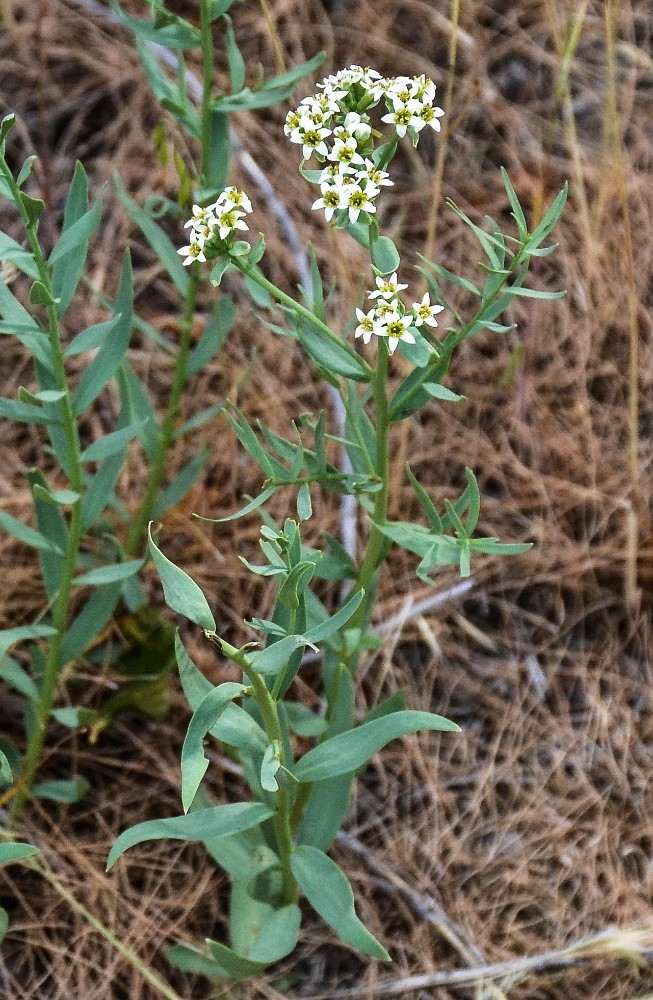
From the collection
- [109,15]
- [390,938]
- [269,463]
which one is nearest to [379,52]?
[109,15]

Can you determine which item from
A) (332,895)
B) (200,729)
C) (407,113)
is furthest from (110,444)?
(332,895)

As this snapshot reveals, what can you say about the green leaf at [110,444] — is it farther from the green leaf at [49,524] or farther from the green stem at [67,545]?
the green leaf at [49,524]

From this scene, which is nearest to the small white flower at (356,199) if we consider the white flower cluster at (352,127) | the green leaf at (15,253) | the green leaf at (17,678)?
the white flower cluster at (352,127)

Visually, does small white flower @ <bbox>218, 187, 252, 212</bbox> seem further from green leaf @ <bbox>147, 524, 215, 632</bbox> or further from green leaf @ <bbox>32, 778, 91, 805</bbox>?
green leaf @ <bbox>32, 778, 91, 805</bbox>

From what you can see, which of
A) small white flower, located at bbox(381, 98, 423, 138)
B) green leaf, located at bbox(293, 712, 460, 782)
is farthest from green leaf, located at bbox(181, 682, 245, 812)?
small white flower, located at bbox(381, 98, 423, 138)

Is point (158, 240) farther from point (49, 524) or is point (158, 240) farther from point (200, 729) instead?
point (200, 729)

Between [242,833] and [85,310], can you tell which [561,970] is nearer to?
[242,833]
